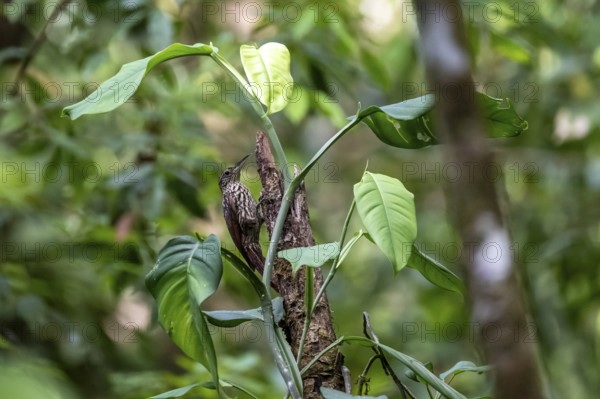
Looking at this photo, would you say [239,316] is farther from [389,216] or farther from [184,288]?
[389,216]

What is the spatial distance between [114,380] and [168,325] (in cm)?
151

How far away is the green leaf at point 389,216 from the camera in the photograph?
1.22m

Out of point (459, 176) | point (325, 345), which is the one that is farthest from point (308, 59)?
point (459, 176)

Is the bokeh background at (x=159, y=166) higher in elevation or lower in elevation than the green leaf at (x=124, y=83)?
lower

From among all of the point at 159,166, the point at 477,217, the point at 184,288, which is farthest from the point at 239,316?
the point at 159,166

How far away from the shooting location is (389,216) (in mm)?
1255

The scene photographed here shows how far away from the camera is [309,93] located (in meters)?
2.88

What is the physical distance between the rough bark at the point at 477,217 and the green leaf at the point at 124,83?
1.93 ft

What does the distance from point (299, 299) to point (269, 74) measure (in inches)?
17.5

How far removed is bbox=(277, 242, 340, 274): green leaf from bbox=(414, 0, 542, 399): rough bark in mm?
380

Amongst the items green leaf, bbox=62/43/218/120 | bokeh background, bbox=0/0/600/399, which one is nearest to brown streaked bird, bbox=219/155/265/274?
green leaf, bbox=62/43/218/120

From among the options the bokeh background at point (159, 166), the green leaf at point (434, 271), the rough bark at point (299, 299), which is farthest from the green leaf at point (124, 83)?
the bokeh background at point (159, 166)

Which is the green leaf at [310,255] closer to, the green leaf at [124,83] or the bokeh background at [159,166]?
the green leaf at [124,83]

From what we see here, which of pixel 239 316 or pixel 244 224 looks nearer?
pixel 239 316
